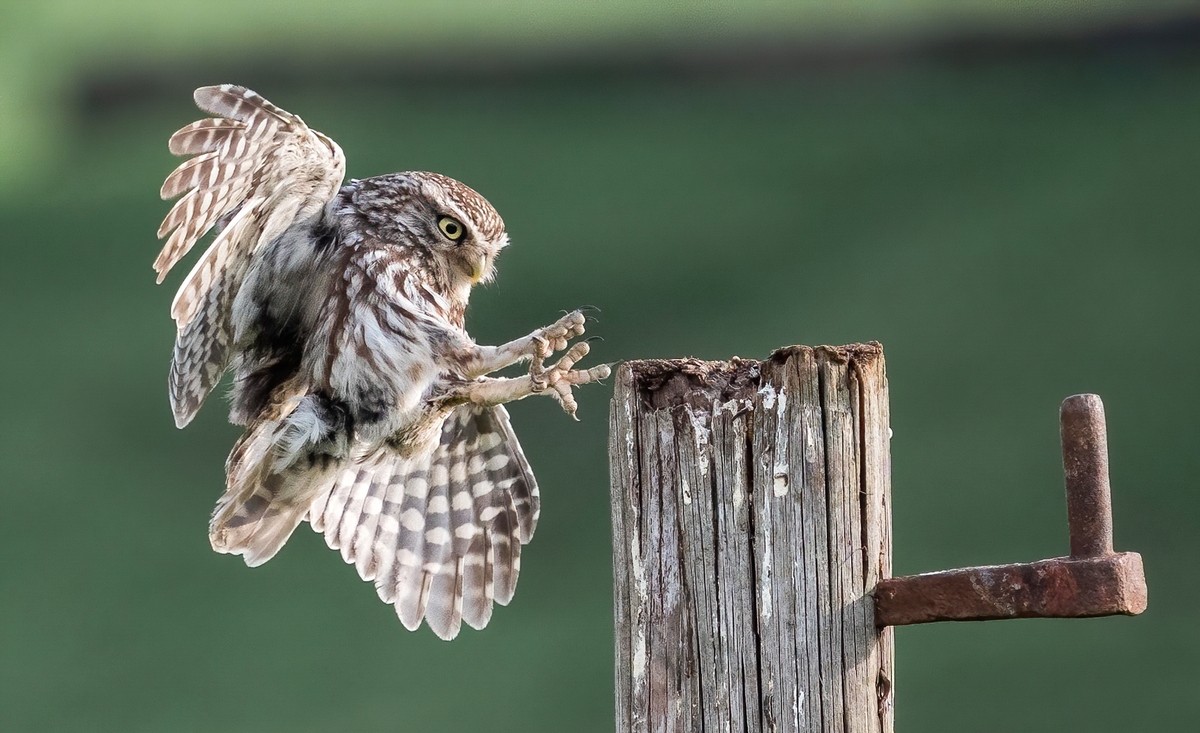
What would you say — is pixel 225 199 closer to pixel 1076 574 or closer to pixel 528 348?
pixel 528 348

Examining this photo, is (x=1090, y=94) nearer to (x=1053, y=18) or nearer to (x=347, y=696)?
(x=1053, y=18)

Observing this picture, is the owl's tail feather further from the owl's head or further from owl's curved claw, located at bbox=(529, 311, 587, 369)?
owl's curved claw, located at bbox=(529, 311, 587, 369)

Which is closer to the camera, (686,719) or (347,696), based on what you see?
(686,719)

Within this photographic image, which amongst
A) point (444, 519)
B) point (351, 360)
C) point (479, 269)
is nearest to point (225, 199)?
point (351, 360)

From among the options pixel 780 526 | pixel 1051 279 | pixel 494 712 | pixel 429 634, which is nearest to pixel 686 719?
pixel 780 526

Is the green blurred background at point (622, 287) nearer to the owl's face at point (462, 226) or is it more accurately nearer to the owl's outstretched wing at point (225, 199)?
the owl's face at point (462, 226)

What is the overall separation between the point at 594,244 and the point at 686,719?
11169 mm

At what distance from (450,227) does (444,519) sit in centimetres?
100

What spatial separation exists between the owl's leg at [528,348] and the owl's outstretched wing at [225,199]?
2.24 ft

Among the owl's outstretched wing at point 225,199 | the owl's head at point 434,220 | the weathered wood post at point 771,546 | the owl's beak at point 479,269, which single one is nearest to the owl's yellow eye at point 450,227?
the owl's head at point 434,220

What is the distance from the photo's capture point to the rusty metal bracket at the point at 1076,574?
7.89 feet

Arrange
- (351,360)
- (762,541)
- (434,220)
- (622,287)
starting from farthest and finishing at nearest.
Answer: (622,287) → (434,220) → (351,360) → (762,541)

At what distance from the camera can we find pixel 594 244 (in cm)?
1358

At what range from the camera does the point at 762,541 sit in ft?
8.29
